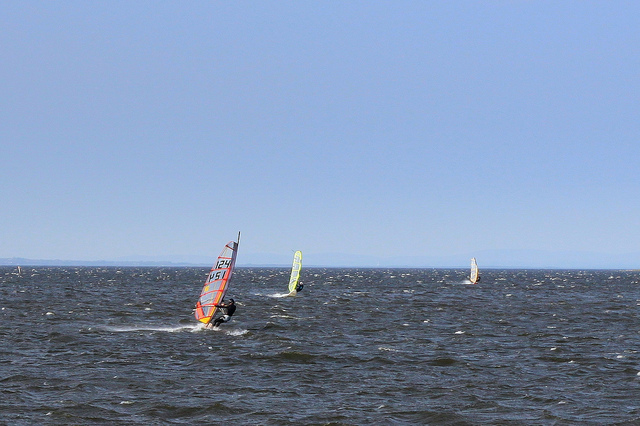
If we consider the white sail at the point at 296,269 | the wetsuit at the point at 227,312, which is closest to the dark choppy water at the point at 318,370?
the wetsuit at the point at 227,312

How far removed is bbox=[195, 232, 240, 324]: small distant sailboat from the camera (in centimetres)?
3353

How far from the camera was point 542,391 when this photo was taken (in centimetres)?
2072

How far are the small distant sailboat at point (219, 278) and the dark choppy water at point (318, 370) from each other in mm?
1472

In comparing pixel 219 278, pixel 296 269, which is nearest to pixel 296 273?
pixel 296 269

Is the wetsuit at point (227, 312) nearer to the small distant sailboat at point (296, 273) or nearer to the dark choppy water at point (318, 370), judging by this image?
the dark choppy water at point (318, 370)

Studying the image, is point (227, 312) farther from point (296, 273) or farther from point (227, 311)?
point (296, 273)

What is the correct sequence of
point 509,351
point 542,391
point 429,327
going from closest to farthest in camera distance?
point 542,391 → point 509,351 → point 429,327

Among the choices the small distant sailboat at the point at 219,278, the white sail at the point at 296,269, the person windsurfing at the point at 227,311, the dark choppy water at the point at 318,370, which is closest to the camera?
the dark choppy water at the point at 318,370

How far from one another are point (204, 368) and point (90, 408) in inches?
253

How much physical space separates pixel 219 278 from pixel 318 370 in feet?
35.0

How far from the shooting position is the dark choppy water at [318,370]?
18.0 metres

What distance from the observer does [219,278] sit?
3350 centimetres

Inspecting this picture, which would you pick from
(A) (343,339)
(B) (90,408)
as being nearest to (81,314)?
(A) (343,339)

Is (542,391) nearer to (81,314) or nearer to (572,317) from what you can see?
(572,317)
